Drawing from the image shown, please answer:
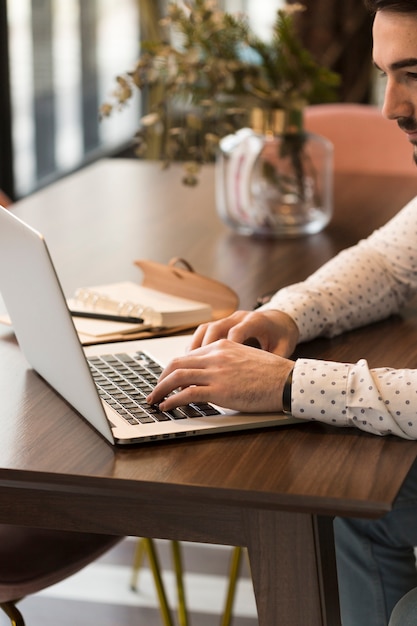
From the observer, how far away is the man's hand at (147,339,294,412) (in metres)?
1.24

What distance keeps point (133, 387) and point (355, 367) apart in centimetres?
28

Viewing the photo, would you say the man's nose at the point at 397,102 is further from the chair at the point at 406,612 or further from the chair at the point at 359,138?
the chair at the point at 359,138

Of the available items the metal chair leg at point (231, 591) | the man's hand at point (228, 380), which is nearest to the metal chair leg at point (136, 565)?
the metal chair leg at point (231, 591)

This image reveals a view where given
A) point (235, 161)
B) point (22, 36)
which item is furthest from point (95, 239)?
point (22, 36)

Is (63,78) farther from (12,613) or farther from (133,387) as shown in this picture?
(133,387)

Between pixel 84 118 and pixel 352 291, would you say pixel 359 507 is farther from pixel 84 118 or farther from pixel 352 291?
pixel 84 118

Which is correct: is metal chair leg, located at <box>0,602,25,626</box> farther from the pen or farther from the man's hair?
the man's hair

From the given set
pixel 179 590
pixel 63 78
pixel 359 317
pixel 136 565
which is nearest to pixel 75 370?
pixel 359 317

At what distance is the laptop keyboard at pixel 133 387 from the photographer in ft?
4.11

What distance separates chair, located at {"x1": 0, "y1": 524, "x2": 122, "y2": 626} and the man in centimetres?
37

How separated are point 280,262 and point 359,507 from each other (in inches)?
40.2

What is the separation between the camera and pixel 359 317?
64.8 inches

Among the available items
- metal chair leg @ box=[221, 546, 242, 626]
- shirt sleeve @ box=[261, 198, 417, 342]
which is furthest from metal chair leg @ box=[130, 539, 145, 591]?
shirt sleeve @ box=[261, 198, 417, 342]

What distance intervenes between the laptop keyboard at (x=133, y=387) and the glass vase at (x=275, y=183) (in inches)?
32.3
